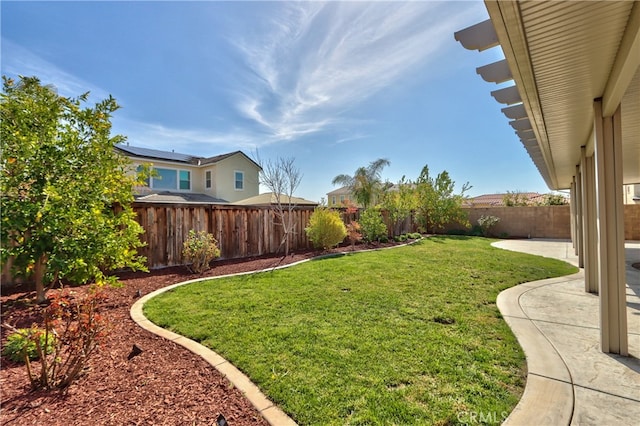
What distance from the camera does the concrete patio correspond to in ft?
6.77

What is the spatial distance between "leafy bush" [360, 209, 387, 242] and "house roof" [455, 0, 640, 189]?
8118mm

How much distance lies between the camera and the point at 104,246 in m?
3.52

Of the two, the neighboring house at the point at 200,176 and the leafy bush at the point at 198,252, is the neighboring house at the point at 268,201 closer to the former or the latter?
the neighboring house at the point at 200,176

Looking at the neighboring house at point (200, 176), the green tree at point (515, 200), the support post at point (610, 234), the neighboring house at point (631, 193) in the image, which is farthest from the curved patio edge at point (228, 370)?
the neighboring house at point (631, 193)

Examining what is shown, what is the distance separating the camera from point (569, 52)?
7.61ft

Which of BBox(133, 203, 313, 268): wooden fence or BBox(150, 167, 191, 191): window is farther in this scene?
BBox(150, 167, 191, 191): window

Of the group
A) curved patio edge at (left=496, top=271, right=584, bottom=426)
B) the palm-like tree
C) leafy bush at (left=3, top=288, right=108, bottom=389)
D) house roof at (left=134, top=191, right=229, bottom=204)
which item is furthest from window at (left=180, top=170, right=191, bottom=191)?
curved patio edge at (left=496, top=271, right=584, bottom=426)

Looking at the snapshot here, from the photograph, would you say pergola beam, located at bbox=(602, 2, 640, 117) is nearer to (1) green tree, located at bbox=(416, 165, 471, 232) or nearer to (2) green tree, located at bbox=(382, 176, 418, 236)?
(2) green tree, located at bbox=(382, 176, 418, 236)

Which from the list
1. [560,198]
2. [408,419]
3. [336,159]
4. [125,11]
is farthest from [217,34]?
[560,198]

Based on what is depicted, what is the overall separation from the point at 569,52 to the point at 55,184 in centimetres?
559

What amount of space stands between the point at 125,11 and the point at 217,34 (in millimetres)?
1933

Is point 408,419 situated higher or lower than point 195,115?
lower

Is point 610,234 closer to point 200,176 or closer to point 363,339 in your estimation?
point 363,339

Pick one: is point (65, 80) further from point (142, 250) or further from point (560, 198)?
point (560, 198)
